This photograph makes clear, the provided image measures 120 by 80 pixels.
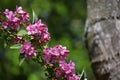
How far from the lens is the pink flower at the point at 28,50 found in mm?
2234

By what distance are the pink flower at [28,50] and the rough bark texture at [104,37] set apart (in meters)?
0.25

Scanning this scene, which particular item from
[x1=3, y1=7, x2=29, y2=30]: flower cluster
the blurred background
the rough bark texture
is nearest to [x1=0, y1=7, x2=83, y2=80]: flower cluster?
[x1=3, y1=7, x2=29, y2=30]: flower cluster

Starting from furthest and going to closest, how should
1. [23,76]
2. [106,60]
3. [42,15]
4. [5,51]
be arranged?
1. [42,15]
2. [5,51]
3. [23,76]
4. [106,60]

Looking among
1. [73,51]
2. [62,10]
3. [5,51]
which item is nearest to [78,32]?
[62,10]

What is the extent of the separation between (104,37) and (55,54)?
230 millimetres

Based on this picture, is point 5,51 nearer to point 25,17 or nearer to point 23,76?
point 23,76

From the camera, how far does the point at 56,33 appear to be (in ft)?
21.8

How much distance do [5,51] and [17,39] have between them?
3.54 metres

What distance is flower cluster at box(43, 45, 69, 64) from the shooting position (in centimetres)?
220

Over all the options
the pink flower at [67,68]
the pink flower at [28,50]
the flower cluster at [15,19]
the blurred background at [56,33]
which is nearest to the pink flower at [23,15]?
the flower cluster at [15,19]

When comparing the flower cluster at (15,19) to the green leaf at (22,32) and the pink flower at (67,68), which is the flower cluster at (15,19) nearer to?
the green leaf at (22,32)

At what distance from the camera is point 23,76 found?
5297mm

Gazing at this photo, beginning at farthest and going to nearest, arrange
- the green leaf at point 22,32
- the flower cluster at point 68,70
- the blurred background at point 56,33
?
the blurred background at point 56,33 → the green leaf at point 22,32 → the flower cluster at point 68,70

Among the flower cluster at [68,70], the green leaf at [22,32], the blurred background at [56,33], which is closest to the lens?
the flower cluster at [68,70]
